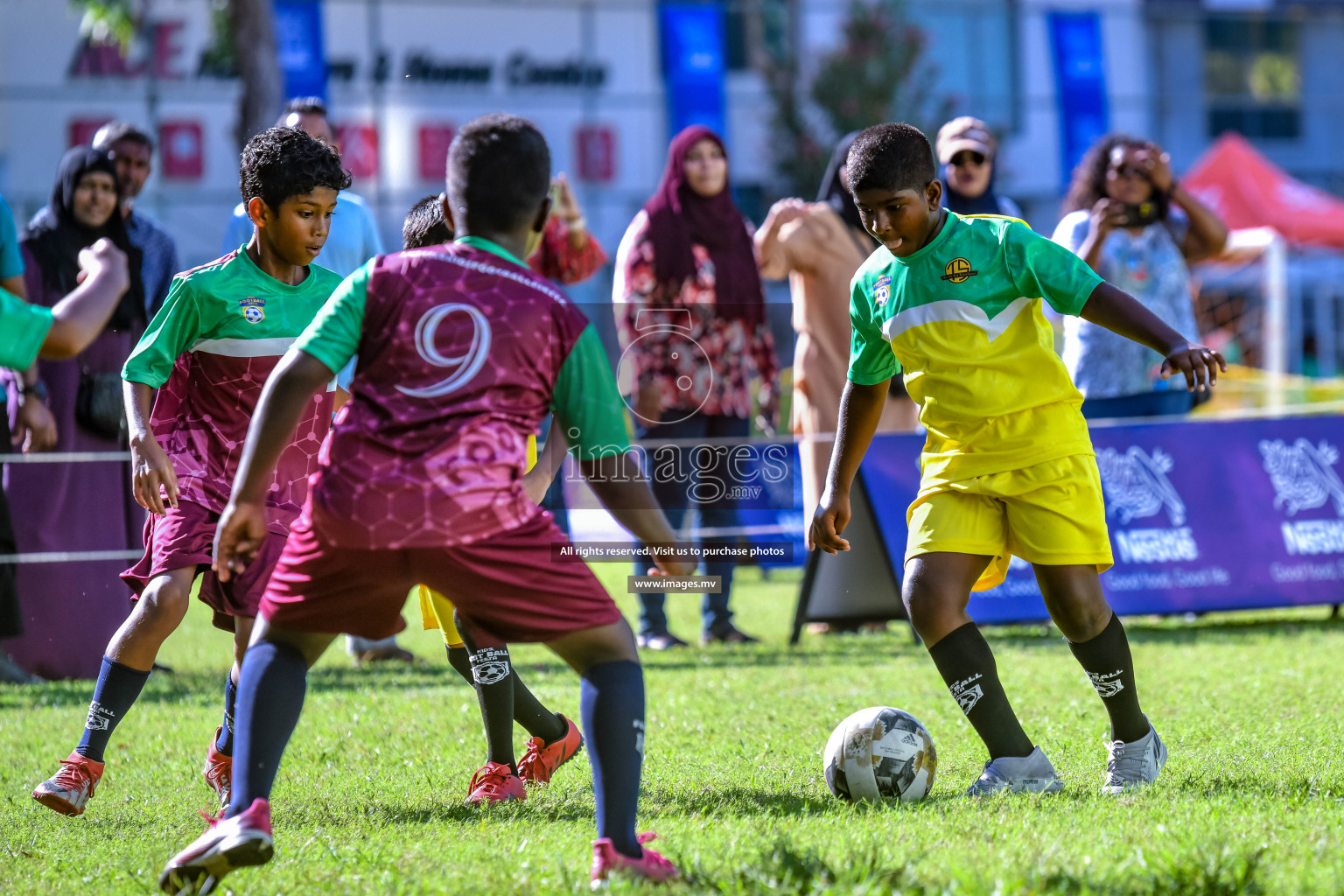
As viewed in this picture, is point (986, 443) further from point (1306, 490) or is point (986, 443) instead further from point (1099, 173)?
point (1306, 490)

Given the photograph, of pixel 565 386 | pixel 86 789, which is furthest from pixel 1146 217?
pixel 86 789

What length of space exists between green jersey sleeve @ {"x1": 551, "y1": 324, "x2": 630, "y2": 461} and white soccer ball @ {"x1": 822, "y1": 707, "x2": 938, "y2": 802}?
1.43 m

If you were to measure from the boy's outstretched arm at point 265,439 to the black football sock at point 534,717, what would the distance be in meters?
1.58

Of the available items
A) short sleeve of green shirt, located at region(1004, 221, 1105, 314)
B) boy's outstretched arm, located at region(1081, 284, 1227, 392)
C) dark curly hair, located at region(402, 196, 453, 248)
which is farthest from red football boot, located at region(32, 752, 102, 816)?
boy's outstretched arm, located at region(1081, 284, 1227, 392)

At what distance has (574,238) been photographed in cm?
713

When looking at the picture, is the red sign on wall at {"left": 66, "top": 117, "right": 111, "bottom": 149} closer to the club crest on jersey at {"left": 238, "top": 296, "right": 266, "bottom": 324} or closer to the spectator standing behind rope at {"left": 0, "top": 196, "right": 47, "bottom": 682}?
the spectator standing behind rope at {"left": 0, "top": 196, "right": 47, "bottom": 682}

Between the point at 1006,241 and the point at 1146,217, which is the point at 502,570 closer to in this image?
the point at 1006,241

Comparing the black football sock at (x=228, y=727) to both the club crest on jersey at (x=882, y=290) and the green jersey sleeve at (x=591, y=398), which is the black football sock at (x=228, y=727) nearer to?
the green jersey sleeve at (x=591, y=398)

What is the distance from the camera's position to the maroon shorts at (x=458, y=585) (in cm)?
309

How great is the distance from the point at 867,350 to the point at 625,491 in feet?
4.27

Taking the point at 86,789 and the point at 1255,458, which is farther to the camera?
the point at 1255,458

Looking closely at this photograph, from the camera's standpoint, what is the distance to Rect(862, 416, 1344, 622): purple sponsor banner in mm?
8102

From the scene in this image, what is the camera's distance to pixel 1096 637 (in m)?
4.14

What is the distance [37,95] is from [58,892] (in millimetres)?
24368
